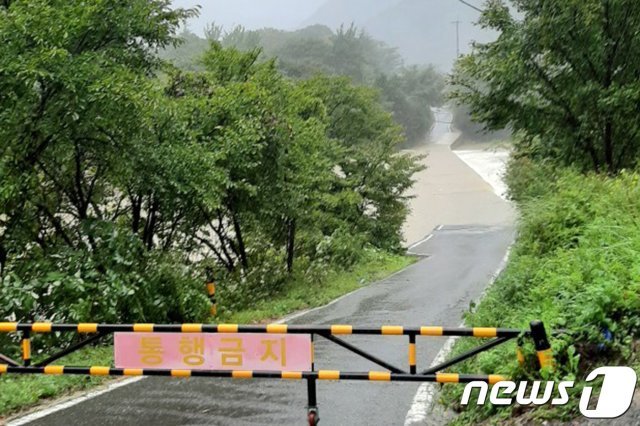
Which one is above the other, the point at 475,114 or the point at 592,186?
the point at 475,114

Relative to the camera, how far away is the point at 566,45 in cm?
1220

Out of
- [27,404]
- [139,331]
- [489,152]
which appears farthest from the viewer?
[489,152]

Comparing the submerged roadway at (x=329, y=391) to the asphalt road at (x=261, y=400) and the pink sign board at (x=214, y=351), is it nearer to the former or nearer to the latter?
the asphalt road at (x=261, y=400)

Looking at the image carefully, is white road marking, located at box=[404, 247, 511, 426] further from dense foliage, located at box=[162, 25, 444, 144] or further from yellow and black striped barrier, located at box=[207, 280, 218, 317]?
dense foliage, located at box=[162, 25, 444, 144]

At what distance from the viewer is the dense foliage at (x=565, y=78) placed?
11.8 meters

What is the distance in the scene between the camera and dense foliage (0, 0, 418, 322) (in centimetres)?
838

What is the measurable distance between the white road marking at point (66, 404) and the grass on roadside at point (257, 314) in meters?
0.25

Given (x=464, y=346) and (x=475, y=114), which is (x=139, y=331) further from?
(x=475, y=114)

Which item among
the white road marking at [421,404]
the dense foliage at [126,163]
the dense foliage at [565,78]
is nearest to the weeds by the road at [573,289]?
the white road marking at [421,404]

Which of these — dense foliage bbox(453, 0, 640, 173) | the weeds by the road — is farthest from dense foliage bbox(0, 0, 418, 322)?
the weeds by the road

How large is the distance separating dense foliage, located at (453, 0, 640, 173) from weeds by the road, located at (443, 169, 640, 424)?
2.94m

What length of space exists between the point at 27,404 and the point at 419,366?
4545 millimetres

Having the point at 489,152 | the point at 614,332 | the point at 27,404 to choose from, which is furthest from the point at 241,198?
the point at 489,152

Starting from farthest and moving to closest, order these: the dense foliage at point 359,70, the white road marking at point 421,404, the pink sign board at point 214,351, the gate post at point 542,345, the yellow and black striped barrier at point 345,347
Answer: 1. the dense foliage at point 359,70
2. the white road marking at point 421,404
3. the pink sign board at point 214,351
4. the yellow and black striped barrier at point 345,347
5. the gate post at point 542,345
